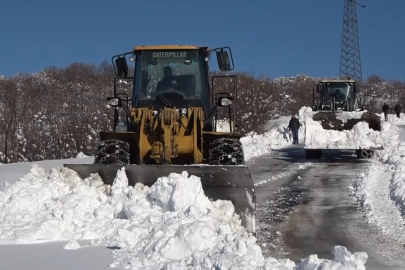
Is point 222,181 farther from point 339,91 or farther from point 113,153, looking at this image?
point 339,91

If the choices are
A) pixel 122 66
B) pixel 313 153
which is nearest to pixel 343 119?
pixel 313 153

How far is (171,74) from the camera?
959 cm

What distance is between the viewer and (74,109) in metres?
56.1

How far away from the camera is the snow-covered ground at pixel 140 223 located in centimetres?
504

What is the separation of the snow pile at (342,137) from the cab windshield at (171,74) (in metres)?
9.69

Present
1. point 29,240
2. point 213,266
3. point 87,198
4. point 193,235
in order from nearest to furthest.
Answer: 1. point 213,266
2. point 193,235
3. point 29,240
4. point 87,198

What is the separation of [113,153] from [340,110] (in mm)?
15869

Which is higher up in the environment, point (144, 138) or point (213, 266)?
point (144, 138)

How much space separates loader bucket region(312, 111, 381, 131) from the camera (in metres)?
18.3

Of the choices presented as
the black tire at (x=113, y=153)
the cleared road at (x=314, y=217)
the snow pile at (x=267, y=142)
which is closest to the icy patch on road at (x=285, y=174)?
the cleared road at (x=314, y=217)

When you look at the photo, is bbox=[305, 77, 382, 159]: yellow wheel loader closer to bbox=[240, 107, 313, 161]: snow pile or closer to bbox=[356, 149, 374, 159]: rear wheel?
bbox=[356, 149, 374, 159]: rear wheel

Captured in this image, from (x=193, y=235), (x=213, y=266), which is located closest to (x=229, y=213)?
(x=193, y=235)

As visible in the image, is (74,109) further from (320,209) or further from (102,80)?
(320,209)

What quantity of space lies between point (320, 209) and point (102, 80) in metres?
52.2
